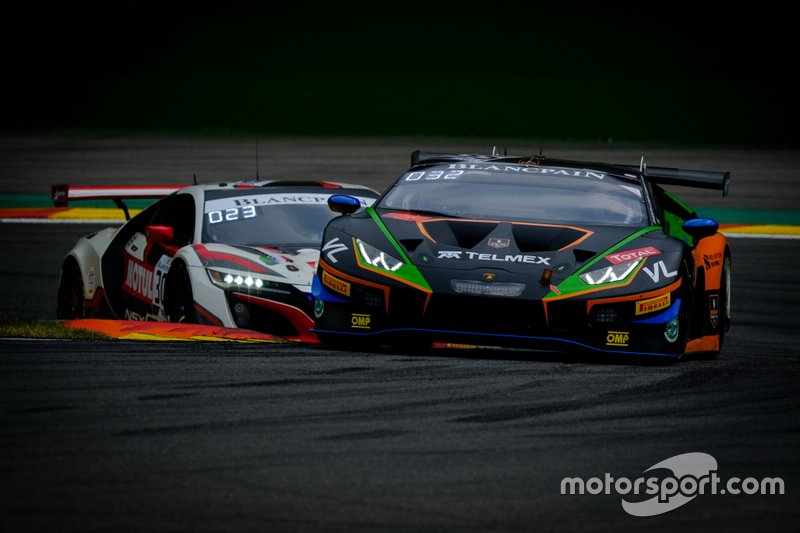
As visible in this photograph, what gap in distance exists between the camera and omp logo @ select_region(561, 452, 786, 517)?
4863 mm

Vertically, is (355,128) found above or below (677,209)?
below

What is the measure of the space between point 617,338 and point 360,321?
133 cm

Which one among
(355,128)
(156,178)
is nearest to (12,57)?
(355,128)

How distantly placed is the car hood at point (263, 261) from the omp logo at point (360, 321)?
4.32 feet

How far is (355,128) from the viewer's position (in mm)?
38000

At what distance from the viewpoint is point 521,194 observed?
8.78m

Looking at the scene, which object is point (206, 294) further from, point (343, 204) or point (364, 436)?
point (364, 436)

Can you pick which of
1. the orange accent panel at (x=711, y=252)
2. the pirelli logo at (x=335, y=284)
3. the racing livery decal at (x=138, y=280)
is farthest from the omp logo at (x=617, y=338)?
the racing livery decal at (x=138, y=280)

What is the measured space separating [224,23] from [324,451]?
4214 cm

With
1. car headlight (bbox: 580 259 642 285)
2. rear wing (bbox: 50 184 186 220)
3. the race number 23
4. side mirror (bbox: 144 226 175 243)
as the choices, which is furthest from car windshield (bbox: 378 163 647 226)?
rear wing (bbox: 50 184 186 220)

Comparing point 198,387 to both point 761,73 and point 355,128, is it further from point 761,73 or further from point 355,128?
point 761,73

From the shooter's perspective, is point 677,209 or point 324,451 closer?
point 324,451

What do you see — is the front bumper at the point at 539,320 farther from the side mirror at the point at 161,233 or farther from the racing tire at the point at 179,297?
the side mirror at the point at 161,233

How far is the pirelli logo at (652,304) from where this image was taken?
25.4 ft
